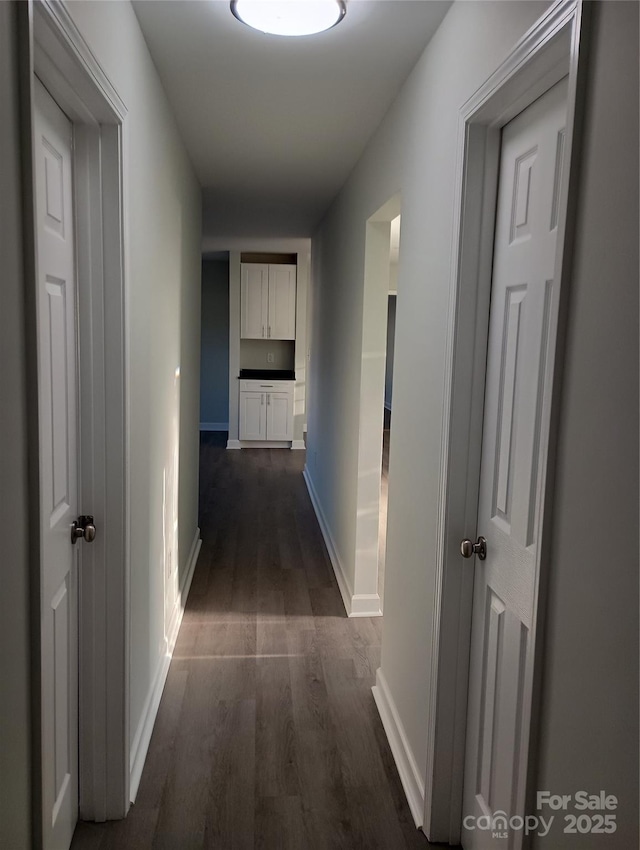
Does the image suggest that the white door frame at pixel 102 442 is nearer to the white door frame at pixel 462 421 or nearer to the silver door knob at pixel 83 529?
the silver door knob at pixel 83 529

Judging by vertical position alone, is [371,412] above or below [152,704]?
above

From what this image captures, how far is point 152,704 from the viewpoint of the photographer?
266 centimetres

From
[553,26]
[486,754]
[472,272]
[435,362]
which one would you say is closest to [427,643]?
[486,754]

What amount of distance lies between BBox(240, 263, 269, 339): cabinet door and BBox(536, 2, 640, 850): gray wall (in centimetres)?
729

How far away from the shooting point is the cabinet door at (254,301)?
324 inches

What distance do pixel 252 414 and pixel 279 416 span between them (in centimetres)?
35

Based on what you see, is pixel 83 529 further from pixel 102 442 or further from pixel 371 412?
pixel 371 412

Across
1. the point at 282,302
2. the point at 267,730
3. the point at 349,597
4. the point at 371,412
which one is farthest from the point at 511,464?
the point at 282,302

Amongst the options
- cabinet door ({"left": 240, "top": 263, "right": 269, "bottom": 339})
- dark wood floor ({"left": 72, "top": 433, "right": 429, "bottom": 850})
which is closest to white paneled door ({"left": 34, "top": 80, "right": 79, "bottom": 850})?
dark wood floor ({"left": 72, "top": 433, "right": 429, "bottom": 850})

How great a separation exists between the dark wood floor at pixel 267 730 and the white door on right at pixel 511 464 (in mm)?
484

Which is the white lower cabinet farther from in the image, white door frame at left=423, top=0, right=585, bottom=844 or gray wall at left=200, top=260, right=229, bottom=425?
white door frame at left=423, top=0, right=585, bottom=844

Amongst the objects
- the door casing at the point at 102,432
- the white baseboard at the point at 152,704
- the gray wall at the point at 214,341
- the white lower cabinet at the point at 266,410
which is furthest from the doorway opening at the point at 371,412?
the gray wall at the point at 214,341

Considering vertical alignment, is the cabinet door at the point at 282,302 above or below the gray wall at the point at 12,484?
above

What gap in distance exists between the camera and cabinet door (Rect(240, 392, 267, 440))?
27.9 feet
